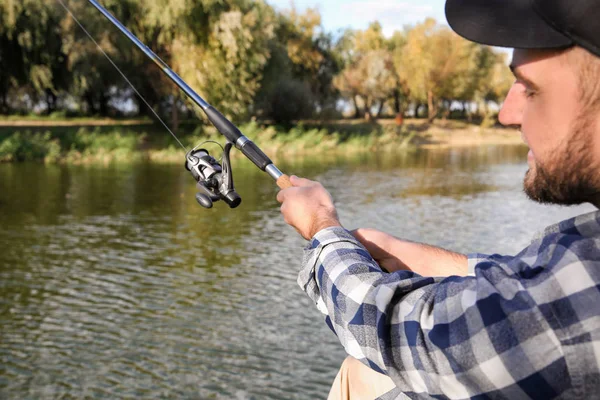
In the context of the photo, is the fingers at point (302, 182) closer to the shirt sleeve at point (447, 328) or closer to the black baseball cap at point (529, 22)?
the shirt sleeve at point (447, 328)

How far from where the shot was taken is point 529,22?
1168 mm

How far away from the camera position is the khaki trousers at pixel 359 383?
162 centimetres

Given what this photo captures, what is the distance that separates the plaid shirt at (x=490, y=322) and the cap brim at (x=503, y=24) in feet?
0.91

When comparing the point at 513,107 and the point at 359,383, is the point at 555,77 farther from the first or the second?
the point at 359,383

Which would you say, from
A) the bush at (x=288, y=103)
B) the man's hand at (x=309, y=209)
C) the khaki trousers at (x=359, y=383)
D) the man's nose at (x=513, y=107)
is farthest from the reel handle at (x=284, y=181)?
the bush at (x=288, y=103)

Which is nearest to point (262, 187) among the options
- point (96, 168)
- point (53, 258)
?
point (96, 168)

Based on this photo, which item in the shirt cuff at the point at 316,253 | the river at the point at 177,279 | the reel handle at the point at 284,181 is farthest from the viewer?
the river at the point at 177,279

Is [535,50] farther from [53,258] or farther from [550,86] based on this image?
[53,258]

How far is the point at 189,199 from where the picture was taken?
13828mm

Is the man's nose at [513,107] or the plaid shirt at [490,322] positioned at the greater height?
the man's nose at [513,107]

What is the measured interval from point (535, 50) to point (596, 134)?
6.2 inches

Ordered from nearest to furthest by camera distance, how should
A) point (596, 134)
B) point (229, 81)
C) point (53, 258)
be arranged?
1. point (596, 134)
2. point (53, 258)
3. point (229, 81)

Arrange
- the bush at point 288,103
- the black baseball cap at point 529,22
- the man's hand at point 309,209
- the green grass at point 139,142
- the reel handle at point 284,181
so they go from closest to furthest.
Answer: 1. the black baseball cap at point 529,22
2. the man's hand at point 309,209
3. the reel handle at point 284,181
4. the green grass at point 139,142
5. the bush at point 288,103

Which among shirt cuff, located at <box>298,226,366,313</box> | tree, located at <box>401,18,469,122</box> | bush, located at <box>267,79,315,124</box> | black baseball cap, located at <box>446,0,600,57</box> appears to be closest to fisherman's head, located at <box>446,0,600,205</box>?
black baseball cap, located at <box>446,0,600,57</box>
